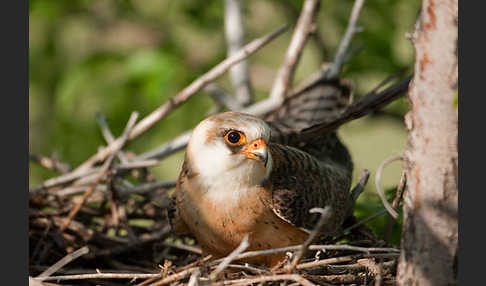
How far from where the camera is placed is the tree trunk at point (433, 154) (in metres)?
2.21

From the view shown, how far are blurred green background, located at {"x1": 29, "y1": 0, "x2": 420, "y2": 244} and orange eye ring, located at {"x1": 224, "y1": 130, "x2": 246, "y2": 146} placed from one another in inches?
77.2

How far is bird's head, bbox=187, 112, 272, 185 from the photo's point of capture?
11.0 feet

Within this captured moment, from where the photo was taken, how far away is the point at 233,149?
3.40 meters

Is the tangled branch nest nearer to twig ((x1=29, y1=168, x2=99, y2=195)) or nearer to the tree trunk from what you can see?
twig ((x1=29, y1=168, x2=99, y2=195))

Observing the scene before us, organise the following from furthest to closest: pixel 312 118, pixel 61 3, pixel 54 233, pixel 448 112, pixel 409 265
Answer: pixel 61 3 → pixel 312 118 → pixel 54 233 → pixel 409 265 → pixel 448 112

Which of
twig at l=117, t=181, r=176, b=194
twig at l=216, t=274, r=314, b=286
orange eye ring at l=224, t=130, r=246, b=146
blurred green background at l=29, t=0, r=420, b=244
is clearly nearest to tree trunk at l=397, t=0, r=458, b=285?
twig at l=216, t=274, r=314, b=286

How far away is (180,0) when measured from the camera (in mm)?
6344

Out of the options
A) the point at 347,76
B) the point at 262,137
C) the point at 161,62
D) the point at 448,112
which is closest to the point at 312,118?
the point at 347,76

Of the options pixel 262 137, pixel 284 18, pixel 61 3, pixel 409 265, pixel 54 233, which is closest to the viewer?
pixel 409 265

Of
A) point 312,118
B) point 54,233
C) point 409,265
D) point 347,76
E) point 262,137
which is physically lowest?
point 409,265

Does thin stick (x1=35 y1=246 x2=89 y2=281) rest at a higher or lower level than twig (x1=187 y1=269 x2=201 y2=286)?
higher

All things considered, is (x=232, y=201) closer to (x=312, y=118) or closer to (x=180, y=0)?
(x=312, y=118)

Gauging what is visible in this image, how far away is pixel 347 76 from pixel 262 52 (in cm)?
229

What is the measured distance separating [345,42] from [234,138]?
75.8 inches
